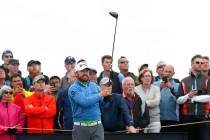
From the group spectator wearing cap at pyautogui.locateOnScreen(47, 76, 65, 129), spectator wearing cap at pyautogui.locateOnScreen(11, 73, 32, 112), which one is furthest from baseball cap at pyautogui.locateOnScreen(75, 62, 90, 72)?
spectator wearing cap at pyautogui.locateOnScreen(11, 73, 32, 112)

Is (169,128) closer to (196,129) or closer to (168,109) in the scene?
(168,109)

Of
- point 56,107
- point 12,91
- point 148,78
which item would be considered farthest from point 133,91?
point 12,91

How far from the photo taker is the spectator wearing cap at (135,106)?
1227cm

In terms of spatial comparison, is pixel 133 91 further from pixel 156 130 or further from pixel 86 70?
pixel 86 70

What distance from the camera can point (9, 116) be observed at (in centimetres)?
1182

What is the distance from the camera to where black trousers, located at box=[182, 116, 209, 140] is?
1238 centimetres

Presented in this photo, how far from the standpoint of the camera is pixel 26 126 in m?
12.1

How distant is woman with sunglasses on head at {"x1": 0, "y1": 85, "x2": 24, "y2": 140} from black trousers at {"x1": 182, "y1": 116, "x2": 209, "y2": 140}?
375cm

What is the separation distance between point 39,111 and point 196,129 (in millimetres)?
3576

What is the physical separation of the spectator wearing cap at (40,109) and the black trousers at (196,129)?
306 cm

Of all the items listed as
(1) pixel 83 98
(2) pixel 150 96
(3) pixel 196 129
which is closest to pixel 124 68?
(2) pixel 150 96

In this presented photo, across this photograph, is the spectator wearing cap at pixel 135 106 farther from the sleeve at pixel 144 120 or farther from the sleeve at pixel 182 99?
the sleeve at pixel 182 99

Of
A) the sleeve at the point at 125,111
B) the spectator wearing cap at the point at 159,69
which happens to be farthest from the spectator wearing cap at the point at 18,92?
the spectator wearing cap at the point at 159,69

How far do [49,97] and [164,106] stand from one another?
8.82 feet
